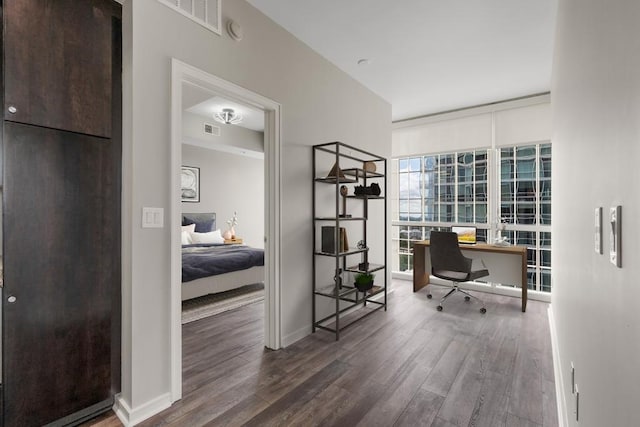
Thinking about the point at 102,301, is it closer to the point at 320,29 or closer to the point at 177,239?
the point at 177,239

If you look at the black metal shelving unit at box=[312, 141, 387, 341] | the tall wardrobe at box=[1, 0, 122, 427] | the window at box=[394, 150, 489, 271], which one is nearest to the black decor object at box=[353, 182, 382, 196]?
the black metal shelving unit at box=[312, 141, 387, 341]

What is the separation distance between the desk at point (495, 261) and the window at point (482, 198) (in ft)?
1.12

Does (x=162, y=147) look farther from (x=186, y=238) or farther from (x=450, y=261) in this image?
(x=186, y=238)

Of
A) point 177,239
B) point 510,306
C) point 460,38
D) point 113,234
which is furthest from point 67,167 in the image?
point 510,306

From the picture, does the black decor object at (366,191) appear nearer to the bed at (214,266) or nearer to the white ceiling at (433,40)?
the white ceiling at (433,40)

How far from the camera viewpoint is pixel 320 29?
9.02 ft

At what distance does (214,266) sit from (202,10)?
290cm

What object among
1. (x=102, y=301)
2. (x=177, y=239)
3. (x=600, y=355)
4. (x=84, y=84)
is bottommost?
(x=102, y=301)

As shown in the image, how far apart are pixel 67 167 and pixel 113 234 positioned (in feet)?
1.44

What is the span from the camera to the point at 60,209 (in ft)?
5.53

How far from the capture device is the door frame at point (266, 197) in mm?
1932

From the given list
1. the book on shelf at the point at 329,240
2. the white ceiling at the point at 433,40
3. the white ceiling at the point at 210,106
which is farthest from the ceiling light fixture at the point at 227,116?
the book on shelf at the point at 329,240

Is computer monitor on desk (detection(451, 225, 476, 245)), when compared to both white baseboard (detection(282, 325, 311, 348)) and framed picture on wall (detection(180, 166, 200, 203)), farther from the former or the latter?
framed picture on wall (detection(180, 166, 200, 203))

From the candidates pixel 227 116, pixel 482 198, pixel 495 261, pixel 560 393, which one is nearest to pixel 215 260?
pixel 227 116
